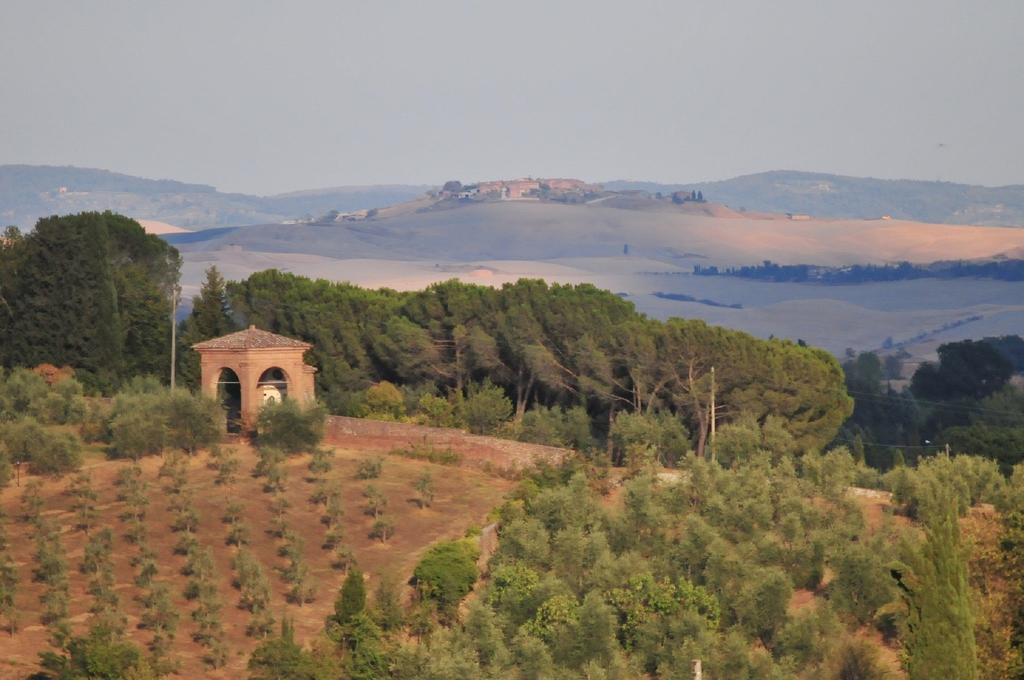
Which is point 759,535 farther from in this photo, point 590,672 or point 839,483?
point 590,672

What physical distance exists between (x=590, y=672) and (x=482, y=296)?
30143 millimetres

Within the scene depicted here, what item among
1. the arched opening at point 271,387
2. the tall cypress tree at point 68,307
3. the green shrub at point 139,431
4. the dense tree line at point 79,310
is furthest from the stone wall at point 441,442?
the tall cypress tree at point 68,307

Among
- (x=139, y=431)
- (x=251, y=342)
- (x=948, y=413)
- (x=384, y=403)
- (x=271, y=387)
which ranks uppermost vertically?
(x=251, y=342)

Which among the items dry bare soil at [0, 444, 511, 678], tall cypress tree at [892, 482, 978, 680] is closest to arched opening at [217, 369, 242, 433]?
dry bare soil at [0, 444, 511, 678]

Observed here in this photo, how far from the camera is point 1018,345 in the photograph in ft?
471

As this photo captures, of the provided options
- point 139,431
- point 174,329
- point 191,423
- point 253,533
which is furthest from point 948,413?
point 253,533

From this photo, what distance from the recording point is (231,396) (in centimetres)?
5653

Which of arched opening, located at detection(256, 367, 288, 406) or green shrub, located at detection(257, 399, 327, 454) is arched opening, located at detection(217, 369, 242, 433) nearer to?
arched opening, located at detection(256, 367, 288, 406)

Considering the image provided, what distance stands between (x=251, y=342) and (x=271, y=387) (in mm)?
1699

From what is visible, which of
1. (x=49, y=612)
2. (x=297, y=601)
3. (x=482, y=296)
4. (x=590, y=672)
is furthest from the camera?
(x=482, y=296)

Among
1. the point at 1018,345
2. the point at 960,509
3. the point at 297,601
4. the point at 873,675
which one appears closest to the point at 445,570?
the point at 297,601

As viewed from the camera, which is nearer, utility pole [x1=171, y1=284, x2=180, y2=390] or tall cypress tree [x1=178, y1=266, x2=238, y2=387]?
utility pole [x1=171, y1=284, x2=180, y2=390]

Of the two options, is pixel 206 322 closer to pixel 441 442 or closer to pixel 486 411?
pixel 486 411

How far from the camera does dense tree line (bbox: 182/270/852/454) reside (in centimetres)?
5612
